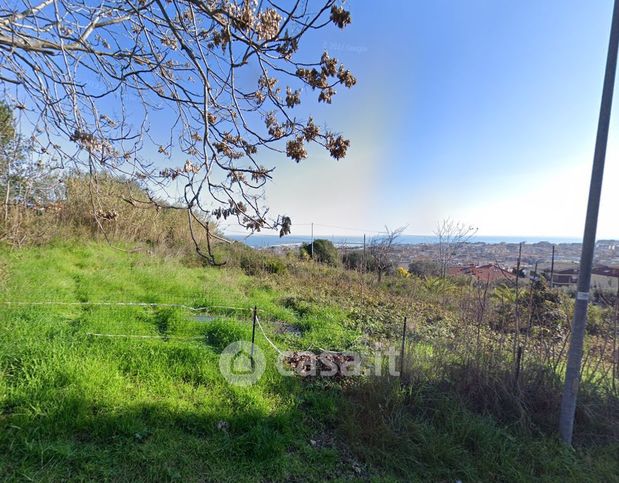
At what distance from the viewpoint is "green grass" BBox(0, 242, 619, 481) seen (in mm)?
1924

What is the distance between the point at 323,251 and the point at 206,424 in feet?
31.5

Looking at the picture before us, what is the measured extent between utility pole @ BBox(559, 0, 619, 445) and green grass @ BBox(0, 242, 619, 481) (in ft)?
1.08

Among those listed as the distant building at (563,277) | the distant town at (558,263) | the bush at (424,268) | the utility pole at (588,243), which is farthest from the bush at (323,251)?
the utility pole at (588,243)

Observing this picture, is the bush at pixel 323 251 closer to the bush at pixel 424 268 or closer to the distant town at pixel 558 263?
the bush at pixel 424 268

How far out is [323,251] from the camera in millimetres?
11719

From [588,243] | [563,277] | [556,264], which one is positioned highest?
[588,243]

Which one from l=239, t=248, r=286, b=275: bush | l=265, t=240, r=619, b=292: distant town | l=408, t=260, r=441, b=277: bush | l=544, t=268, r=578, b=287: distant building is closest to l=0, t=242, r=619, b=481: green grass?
l=265, t=240, r=619, b=292: distant town

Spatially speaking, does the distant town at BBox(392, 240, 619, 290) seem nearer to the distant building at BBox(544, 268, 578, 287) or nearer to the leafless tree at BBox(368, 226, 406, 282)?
→ the distant building at BBox(544, 268, 578, 287)

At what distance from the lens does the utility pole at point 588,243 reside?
6.75 feet

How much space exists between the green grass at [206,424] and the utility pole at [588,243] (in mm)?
328

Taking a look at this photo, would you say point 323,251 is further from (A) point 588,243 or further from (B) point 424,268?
(A) point 588,243

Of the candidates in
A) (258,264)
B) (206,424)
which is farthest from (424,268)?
(206,424)

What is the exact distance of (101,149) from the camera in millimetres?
2346

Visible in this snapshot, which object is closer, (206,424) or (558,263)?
(206,424)
